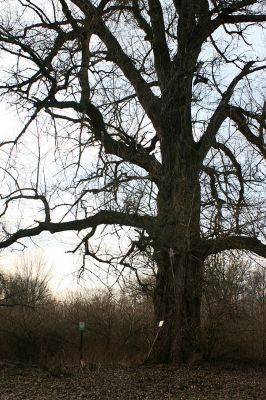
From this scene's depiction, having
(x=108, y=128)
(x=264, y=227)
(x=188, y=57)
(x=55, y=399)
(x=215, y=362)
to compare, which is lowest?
(x=55, y=399)

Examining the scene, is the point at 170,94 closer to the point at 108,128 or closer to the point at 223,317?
the point at 108,128

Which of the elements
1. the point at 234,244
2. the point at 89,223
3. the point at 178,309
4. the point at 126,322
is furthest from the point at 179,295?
the point at 126,322

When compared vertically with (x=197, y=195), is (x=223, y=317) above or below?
below

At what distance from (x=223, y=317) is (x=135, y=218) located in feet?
15.4

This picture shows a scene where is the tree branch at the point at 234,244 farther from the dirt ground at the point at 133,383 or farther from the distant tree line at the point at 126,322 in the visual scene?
the dirt ground at the point at 133,383

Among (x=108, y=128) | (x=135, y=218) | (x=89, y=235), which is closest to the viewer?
(x=135, y=218)

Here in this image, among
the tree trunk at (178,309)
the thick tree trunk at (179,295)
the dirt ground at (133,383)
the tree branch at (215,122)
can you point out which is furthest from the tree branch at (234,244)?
the dirt ground at (133,383)

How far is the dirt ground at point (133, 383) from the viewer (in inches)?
371

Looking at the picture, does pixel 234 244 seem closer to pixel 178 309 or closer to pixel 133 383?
pixel 178 309

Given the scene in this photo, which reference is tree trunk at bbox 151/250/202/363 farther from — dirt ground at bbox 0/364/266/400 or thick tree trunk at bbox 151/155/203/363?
dirt ground at bbox 0/364/266/400

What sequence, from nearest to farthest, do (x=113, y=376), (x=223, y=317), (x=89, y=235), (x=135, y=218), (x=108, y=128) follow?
(x=135, y=218)
(x=113, y=376)
(x=108, y=128)
(x=89, y=235)
(x=223, y=317)

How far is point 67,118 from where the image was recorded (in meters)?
12.1

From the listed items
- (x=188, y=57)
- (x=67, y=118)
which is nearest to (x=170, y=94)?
(x=188, y=57)

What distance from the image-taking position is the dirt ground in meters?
9.41
